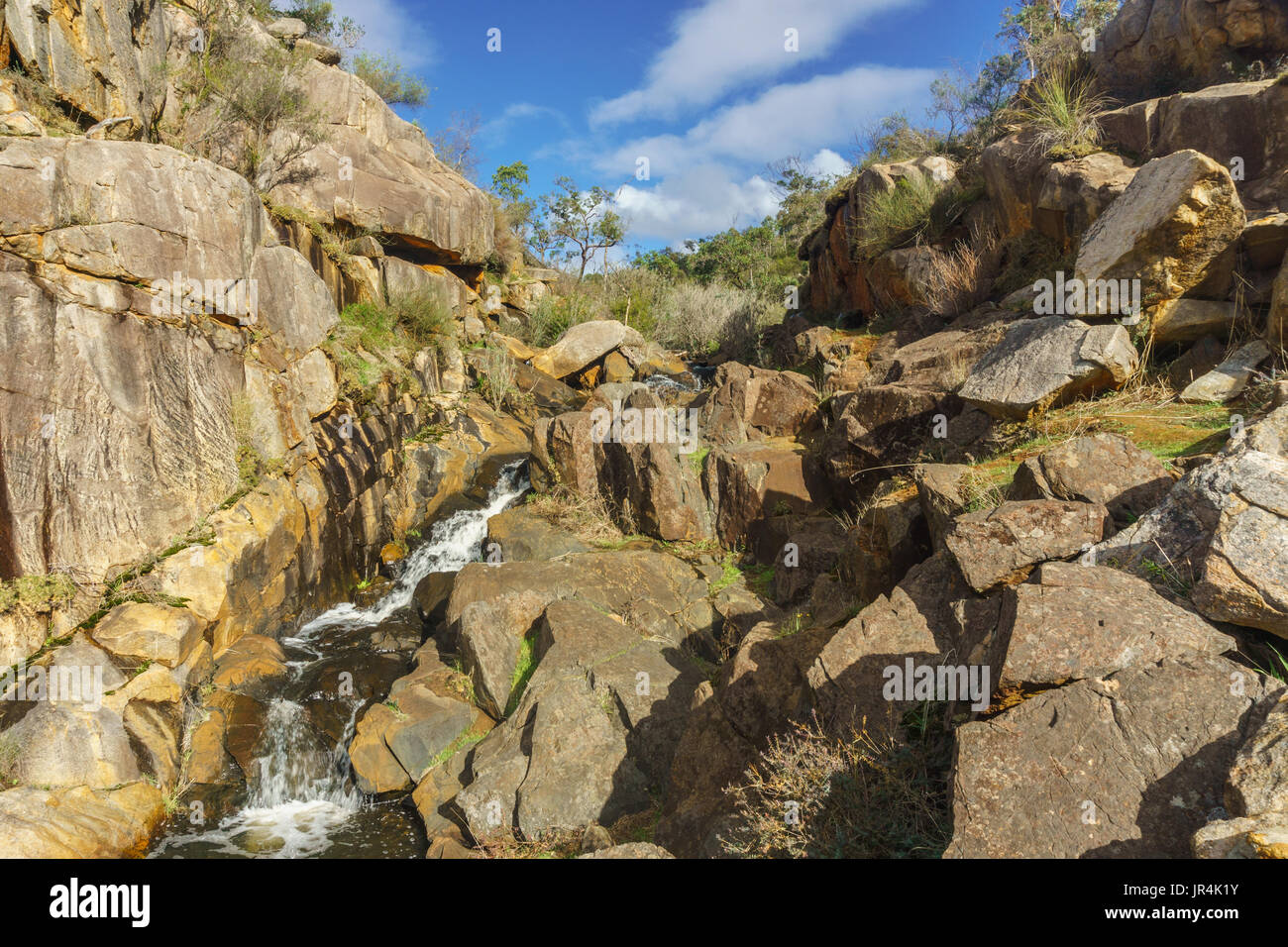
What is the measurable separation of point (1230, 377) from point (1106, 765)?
4.69 metres

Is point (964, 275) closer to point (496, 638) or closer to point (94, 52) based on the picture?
point (496, 638)

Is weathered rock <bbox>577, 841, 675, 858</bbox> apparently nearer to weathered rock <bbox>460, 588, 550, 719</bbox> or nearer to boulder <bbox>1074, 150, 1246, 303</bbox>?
weathered rock <bbox>460, 588, 550, 719</bbox>

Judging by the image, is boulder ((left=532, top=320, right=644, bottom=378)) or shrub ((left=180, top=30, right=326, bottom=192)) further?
boulder ((left=532, top=320, right=644, bottom=378))

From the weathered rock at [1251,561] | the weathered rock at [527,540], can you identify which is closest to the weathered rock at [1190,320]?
the weathered rock at [1251,561]

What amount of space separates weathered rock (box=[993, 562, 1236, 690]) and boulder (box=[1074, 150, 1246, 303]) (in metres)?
4.24

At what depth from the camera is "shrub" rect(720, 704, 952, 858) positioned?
11.2 ft

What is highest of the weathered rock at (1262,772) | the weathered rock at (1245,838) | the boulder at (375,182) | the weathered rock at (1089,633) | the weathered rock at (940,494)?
the boulder at (375,182)

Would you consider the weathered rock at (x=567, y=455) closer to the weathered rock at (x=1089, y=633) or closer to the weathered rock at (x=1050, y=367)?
the weathered rock at (x=1050, y=367)

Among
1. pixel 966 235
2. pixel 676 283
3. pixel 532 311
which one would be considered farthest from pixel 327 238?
pixel 676 283

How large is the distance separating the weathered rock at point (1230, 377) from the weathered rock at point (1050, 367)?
505mm

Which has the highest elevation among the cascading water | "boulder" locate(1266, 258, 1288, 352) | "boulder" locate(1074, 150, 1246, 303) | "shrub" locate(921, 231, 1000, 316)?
"shrub" locate(921, 231, 1000, 316)

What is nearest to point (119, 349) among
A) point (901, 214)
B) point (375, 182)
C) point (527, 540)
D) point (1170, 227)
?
point (527, 540)

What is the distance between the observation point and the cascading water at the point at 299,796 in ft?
21.1

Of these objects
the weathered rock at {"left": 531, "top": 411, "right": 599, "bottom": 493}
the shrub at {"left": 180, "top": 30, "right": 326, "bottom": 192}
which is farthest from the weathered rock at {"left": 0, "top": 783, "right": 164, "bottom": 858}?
the shrub at {"left": 180, "top": 30, "right": 326, "bottom": 192}
